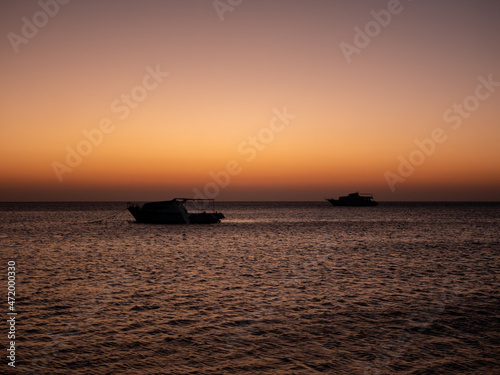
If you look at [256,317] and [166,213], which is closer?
[256,317]

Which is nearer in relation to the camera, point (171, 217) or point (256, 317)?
point (256, 317)

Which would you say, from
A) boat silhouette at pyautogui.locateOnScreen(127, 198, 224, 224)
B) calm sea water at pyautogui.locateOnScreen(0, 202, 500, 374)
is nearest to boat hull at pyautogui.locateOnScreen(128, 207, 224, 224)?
boat silhouette at pyautogui.locateOnScreen(127, 198, 224, 224)

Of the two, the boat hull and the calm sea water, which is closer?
the calm sea water

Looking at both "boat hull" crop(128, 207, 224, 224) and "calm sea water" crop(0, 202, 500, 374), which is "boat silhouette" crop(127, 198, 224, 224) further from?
"calm sea water" crop(0, 202, 500, 374)

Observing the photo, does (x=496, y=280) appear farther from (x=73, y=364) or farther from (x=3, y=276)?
(x=3, y=276)

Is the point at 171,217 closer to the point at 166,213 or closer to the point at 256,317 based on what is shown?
the point at 166,213

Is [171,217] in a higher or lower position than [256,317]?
higher

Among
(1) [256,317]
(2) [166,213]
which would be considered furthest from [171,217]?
(1) [256,317]

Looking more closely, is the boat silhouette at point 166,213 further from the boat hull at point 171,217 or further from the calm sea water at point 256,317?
the calm sea water at point 256,317

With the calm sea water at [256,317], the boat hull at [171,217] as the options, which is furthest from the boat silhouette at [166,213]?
the calm sea water at [256,317]

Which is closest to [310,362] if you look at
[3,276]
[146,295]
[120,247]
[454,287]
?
[146,295]

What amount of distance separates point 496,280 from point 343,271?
10775mm

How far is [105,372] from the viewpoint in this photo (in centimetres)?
1273

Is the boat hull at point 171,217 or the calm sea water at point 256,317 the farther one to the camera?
the boat hull at point 171,217
